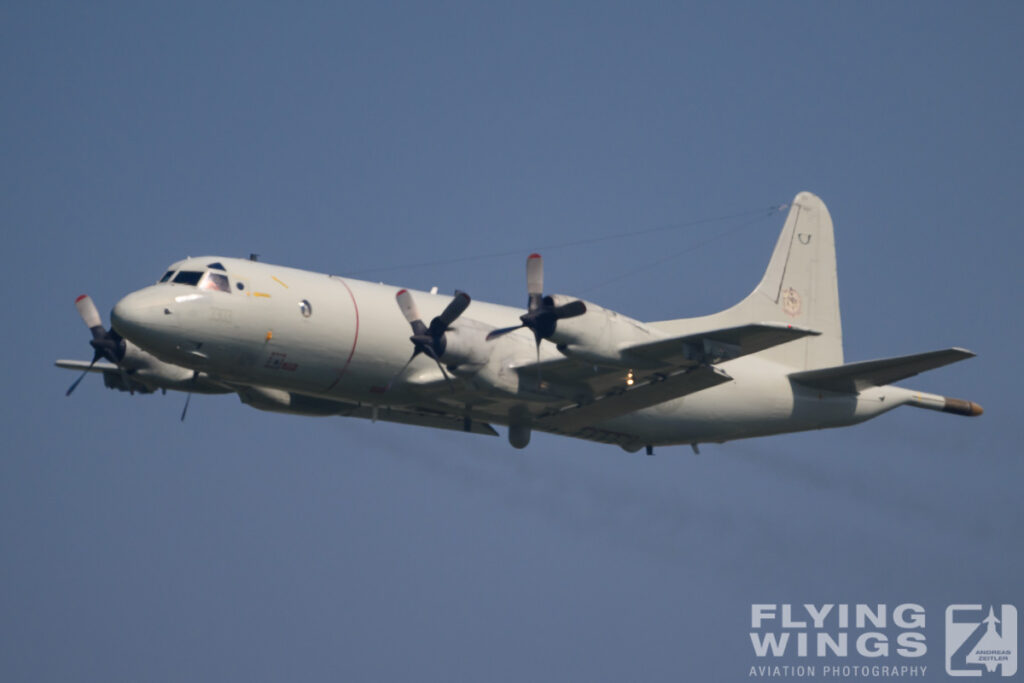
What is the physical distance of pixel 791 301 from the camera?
3117 centimetres

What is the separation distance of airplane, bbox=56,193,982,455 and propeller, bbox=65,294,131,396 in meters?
0.04

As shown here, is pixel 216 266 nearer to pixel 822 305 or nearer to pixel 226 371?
pixel 226 371

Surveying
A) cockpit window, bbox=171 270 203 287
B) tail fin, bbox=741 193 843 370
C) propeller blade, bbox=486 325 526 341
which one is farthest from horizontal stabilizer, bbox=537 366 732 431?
cockpit window, bbox=171 270 203 287

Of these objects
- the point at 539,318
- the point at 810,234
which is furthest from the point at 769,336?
the point at 810,234

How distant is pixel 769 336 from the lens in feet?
76.6

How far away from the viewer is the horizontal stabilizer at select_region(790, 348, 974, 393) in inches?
953

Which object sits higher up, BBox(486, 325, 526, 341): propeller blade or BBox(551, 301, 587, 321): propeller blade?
BBox(551, 301, 587, 321): propeller blade

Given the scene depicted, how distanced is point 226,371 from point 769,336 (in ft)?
32.3

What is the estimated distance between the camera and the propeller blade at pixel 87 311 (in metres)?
27.3

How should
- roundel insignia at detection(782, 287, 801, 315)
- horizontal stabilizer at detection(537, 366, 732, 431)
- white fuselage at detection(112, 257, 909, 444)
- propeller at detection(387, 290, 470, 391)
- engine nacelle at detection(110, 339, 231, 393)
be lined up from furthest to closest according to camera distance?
roundel insignia at detection(782, 287, 801, 315)
engine nacelle at detection(110, 339, 231, 393)
horizontal stabilizer at detection(537, 366, 732, 431)
propeller at detection(387, 290, 470, 391)
white fuselage at detection(112, 257, 909, 444)

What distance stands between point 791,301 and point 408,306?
11.2 metres

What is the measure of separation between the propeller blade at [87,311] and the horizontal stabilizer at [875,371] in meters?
15.1

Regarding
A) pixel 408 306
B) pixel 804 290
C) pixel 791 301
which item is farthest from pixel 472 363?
pixel 804 290

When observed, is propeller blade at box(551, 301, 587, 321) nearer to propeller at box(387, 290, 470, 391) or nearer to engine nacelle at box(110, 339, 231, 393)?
propeller at box(387, 290, 470, 391)
